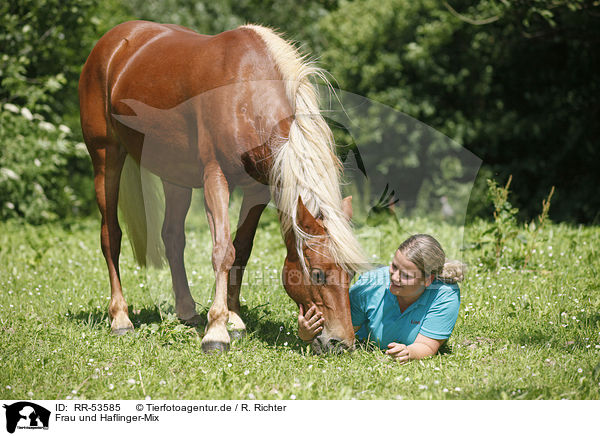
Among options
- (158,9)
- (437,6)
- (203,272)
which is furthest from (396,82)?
(158,9)

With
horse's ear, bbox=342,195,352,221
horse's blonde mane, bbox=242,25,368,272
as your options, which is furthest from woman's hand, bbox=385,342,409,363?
horse's ear, bbox=342,195,352,221

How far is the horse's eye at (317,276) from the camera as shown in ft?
10.9

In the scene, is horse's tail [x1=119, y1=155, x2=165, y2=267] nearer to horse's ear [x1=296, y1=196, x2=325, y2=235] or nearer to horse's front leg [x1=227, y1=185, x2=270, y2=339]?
horse's front leg [x1=227, y1=185, x2=270, y2=339]

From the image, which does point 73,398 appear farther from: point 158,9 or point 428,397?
point 158,9

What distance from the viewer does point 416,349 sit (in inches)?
137

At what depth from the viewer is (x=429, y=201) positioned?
11.9 metres

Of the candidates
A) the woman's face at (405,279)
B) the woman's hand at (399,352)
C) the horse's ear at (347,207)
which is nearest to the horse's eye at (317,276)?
the horse's ear at (347,207)

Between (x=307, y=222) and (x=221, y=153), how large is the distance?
0.77 metres

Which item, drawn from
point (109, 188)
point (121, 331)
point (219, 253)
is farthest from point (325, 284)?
point (109, 188)

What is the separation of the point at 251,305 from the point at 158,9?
15.7 meters
